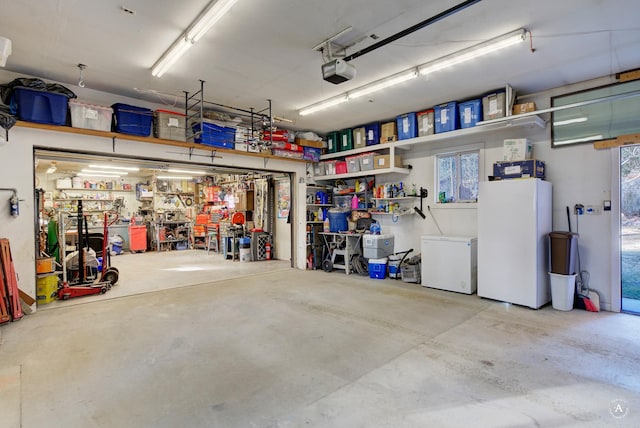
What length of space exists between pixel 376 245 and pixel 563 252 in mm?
3194

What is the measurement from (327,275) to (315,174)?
261 cm

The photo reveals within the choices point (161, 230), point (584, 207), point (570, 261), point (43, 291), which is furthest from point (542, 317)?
point (161, 230)

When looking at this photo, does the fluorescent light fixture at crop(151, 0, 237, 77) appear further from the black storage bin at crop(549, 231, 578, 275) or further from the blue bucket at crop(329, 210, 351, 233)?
the black storage bin at crop(549, 231, 578, 275)

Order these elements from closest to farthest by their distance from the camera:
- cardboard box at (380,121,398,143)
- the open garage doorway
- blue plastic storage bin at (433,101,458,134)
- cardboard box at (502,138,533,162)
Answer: cardboard box at (502,138,533,162)
blue plastic storage bin at (433,101,458,134)
cardboard box at (380,121,398,143)
the open garage doorway

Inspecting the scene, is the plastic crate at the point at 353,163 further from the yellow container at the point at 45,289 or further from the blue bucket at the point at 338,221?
the yellow container at the point at 45,289

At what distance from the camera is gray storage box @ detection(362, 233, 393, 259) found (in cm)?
679

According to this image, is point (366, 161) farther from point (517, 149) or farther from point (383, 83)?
point (517, 149)

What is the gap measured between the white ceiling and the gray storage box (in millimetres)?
2858

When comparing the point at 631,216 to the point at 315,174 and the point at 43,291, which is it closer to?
the point at 315,174

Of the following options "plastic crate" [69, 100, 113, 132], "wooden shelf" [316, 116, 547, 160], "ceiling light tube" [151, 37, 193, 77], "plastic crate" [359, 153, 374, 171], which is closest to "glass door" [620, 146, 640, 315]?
"wooden shelf" [316, 116, 547, 160]

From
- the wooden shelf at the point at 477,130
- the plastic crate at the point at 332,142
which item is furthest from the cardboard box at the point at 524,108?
the plastic crate at the point at 332,142

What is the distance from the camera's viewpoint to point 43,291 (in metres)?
4.94

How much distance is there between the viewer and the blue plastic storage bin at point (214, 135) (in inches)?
225

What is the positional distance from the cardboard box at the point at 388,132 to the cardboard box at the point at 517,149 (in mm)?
2119
